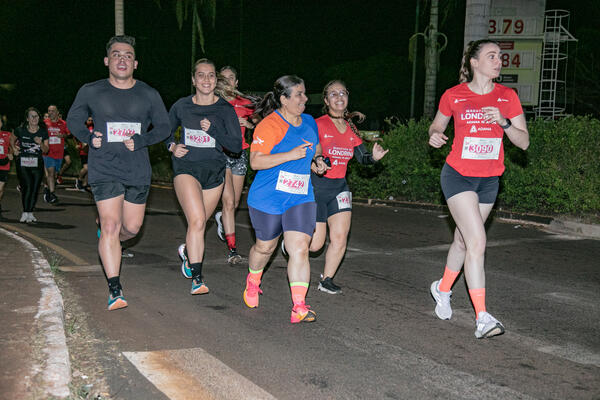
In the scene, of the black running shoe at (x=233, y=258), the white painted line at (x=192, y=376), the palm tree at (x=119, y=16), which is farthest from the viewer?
the palm tree at (x=119, y=16)

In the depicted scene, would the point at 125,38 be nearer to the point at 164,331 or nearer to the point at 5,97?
the point at 164,331

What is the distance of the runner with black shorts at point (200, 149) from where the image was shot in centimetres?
647

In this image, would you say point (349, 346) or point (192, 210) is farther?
point (192, 210)

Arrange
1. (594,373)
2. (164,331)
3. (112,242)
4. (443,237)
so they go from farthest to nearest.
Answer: (443,237) → (112,242) → (164,331) → (594,373)

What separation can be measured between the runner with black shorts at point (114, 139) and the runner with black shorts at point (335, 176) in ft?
5.33

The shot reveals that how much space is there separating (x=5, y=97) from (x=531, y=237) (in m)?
45.8

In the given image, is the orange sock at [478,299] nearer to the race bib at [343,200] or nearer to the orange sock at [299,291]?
the orange sock at [299,291]

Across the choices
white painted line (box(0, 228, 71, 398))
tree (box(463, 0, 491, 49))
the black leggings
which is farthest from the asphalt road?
tree (box(463, 0, 491, 49))

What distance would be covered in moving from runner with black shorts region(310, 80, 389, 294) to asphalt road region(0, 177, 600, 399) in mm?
489

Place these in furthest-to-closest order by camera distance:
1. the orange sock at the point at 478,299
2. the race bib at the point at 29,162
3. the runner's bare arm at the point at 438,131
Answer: the race bib at the point at 29,162 < the runner's bare arm at the point at 438,131 < the orange sock at the point at 478,299

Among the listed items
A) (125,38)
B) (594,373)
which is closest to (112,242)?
(125,38)

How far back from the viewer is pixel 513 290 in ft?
22.7

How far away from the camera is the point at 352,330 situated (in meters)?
5.37

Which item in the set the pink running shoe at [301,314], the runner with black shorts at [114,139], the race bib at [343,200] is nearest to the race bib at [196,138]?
the runner with black shorts at [114,139]
